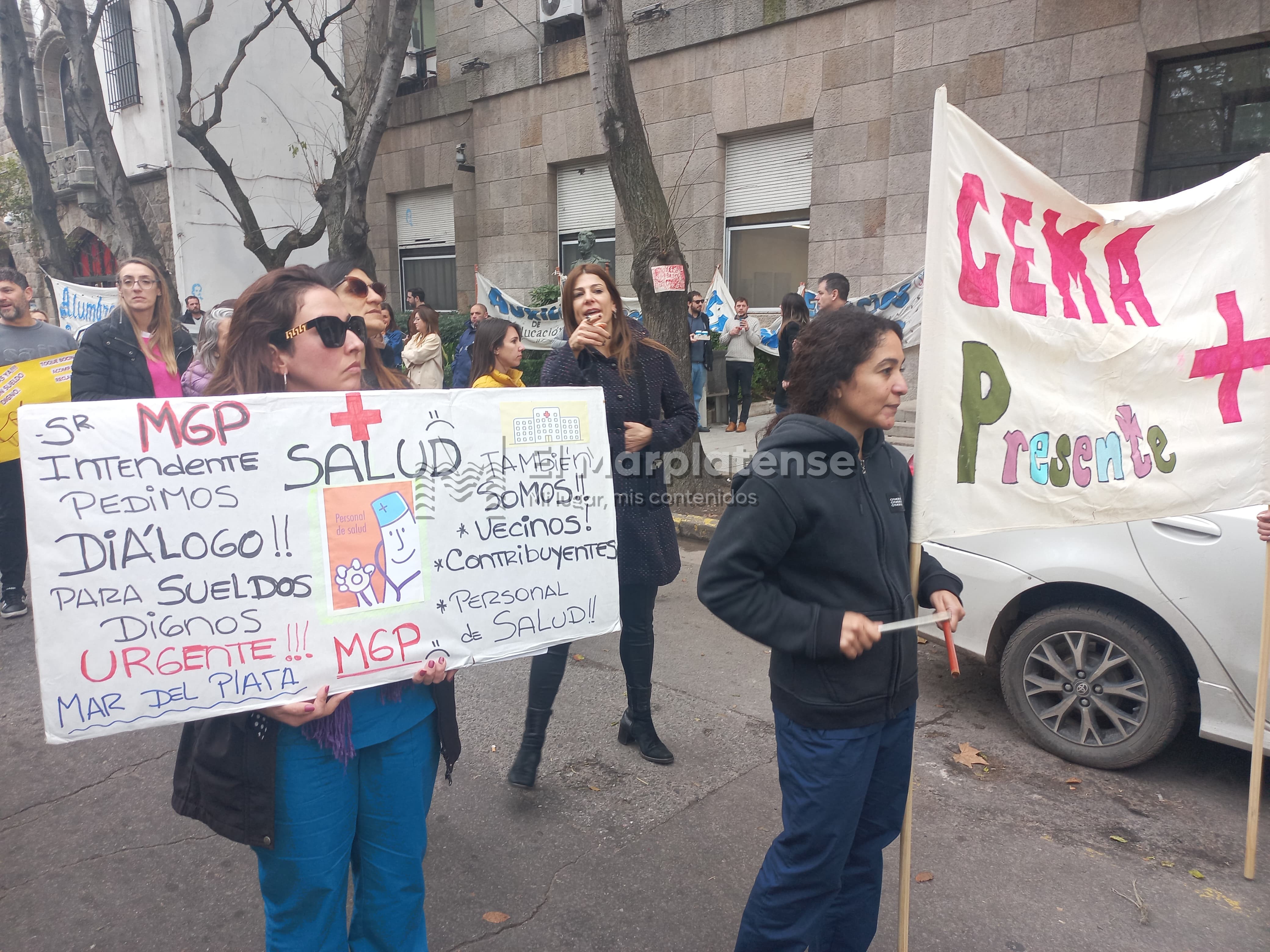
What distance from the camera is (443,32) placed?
637 inches

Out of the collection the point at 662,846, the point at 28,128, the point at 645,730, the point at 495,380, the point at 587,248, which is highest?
the point at 28,128

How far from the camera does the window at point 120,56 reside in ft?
54.2

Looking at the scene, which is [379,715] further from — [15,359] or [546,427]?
[15,359]

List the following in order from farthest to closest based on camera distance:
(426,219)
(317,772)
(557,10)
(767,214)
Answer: (426,219) < (557,10) < (767,214) < (317,772)

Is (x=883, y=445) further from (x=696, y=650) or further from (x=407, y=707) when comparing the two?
(x=696, y=650)

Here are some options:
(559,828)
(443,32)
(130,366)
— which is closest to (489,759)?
(559,828)

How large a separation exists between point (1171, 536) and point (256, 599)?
3.27 m

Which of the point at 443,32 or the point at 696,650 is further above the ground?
the point at 443,32

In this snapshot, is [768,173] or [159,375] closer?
[159,375]

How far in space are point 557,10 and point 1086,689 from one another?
548 inches

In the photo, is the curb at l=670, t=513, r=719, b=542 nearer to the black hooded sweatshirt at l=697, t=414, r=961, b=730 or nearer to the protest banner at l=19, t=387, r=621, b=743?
the protest banner at l=19, t=387, r=621, b=743

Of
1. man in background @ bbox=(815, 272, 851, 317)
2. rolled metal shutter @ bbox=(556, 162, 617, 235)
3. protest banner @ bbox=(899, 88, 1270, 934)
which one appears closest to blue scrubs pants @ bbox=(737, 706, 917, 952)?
protest banner @ bbox=(899, 88, 1270, 934)

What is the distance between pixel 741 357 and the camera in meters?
11.5

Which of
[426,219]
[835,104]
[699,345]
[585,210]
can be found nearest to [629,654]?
[699,345]
